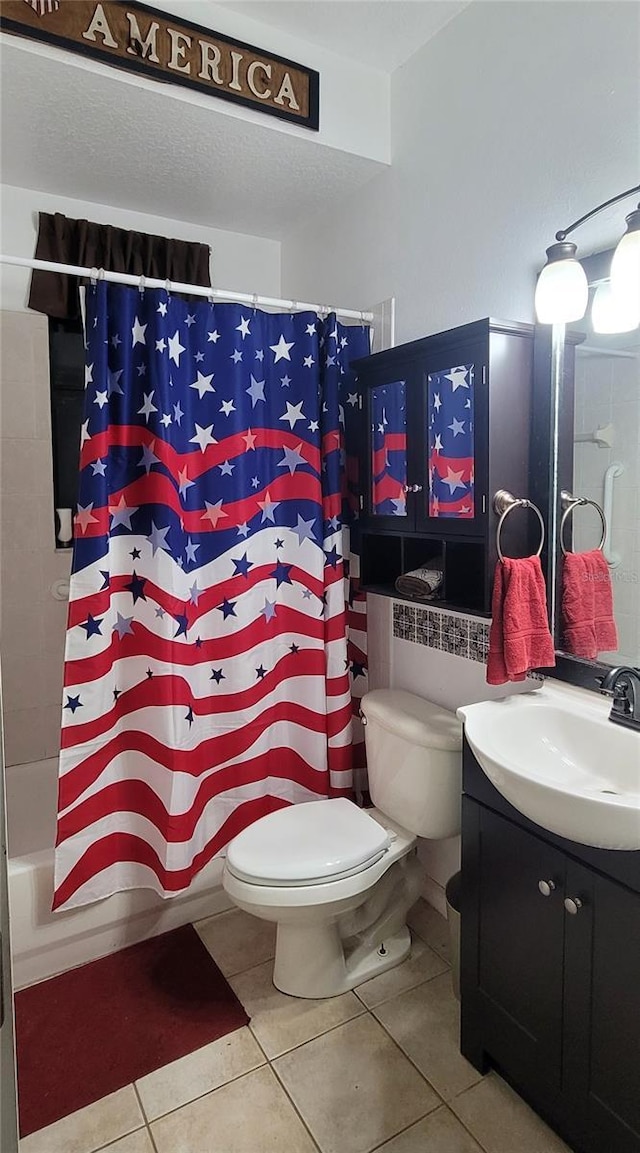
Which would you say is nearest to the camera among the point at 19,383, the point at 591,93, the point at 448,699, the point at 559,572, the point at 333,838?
the point at 591,93

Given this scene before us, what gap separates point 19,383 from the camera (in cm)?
236

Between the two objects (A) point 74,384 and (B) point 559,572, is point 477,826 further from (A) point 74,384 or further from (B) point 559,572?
(A) point 74,384

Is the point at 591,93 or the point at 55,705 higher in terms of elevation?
the point at 591,93

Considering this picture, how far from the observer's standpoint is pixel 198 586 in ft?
6.48

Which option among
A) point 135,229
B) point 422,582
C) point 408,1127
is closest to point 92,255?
point 135,229

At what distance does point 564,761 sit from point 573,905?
12.3 inches

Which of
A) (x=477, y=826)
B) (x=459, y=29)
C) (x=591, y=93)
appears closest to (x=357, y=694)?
(x=477, y=826)

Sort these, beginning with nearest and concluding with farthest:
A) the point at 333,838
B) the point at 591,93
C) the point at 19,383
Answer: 1. the point at 591,93
2. the point at 333,838
3. the point at 19,383

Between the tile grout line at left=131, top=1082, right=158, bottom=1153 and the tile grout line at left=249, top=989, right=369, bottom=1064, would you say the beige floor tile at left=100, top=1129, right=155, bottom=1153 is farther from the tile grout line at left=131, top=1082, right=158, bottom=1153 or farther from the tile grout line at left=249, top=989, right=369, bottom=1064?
the tile grout line at left=249, top=989, right=369, bottom=1064

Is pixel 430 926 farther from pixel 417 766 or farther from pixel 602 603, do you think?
pixel 602 603

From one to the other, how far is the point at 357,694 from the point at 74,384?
5.18ft

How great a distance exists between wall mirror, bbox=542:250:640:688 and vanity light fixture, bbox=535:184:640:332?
3cm

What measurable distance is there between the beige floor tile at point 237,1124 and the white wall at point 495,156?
2000 millimetres

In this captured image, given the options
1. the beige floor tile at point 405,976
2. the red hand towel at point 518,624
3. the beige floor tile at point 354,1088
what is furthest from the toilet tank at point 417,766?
the beige floor tile at point 354,1088
